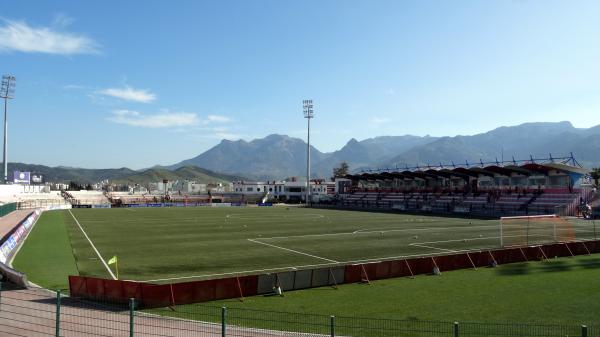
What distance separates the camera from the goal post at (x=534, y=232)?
34.6 m

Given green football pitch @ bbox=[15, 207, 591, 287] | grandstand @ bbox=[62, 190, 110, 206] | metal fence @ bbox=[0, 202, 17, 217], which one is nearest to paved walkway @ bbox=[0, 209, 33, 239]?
green football pitch @ bbox=[15, 207, 591, 287]

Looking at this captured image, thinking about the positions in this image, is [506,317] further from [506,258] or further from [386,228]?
[386,228]

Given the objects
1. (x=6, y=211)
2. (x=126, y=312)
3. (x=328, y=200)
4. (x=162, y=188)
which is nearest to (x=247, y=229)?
(x=126, y=312)

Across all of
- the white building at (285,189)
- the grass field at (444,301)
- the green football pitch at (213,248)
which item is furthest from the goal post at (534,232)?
the white building at (285,189)

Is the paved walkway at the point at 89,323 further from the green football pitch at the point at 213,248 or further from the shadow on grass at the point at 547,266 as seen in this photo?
the shadow on grass at the point at 547,266

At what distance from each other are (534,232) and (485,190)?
138 ft

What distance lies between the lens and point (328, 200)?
11625 centimetres

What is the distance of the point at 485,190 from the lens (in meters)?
81.1

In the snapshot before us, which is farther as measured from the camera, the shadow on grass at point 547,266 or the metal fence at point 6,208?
the metal fence at point 6,208

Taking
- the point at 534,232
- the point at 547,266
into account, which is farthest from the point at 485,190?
the point at 547,266

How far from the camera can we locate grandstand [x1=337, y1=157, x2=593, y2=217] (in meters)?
67.2

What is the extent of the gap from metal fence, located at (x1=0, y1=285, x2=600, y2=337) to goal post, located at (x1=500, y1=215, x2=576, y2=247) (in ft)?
65.0

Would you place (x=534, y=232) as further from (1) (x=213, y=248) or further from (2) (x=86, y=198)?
(2) (x=86, y=198)

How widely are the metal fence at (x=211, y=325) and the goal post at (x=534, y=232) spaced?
1980cm
